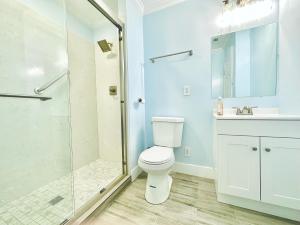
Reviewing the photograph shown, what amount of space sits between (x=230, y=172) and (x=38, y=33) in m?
2.25

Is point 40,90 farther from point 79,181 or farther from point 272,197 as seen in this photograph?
point 272,197

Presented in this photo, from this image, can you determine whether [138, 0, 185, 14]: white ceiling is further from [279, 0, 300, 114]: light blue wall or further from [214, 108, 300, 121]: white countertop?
[214, 108, 300, 121]: white countertop

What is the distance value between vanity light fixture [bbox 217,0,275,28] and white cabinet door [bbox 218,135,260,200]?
4.09 feet

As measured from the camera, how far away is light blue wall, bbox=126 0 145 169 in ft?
5.70

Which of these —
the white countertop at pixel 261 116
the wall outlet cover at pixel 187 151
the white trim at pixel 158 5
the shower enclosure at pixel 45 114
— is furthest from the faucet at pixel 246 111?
the white trim at pixel 158 5

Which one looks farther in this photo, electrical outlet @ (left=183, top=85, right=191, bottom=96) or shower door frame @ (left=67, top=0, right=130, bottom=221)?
electrical outlet @ (left=183, top=85, right=191, bottom=96)

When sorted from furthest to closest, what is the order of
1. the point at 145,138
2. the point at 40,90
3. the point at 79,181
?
the point at 145,138
the point at 79,181
the point at 40,90

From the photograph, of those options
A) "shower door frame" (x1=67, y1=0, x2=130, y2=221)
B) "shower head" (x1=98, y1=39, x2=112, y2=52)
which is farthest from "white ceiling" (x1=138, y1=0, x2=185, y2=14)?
"shower head" (x1=98, y1=39, x2=112, y2=52)

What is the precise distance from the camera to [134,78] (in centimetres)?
184

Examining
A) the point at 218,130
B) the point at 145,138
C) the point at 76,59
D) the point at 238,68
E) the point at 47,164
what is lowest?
the point at 47,164

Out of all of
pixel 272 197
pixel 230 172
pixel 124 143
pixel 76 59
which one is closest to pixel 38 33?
pixel 76 59

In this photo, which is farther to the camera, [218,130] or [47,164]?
[47,164]

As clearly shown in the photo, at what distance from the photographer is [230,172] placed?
4.07ft

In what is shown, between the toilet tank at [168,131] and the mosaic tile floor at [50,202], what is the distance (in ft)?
2.55
